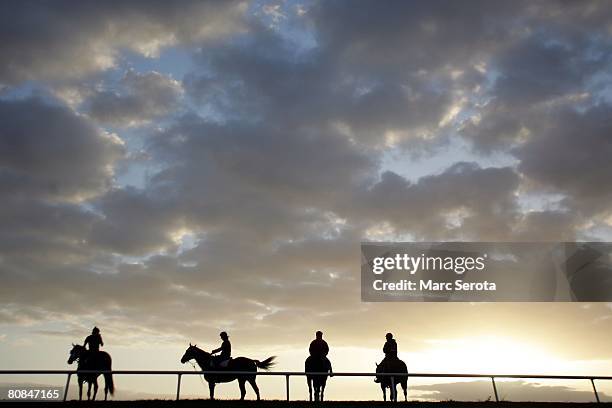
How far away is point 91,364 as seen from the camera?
32062 mm

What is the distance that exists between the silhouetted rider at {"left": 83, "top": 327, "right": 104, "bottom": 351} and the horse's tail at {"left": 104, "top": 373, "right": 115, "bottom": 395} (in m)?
1.67

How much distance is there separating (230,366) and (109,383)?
4.68 meters

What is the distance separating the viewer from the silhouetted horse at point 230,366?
104ft

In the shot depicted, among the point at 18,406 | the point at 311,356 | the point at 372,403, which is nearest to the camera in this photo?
the point at 18,406

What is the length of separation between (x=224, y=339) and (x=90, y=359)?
5.31 meters

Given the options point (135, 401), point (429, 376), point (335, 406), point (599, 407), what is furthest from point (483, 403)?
point (135, 401)

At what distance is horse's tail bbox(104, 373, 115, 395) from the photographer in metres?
30.5

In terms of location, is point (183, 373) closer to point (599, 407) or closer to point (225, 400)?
point (225, 400)

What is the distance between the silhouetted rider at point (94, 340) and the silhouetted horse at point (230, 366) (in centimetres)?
353

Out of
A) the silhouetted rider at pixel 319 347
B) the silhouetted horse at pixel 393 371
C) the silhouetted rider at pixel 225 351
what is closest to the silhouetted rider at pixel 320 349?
the silhouetted rider at pixel 319 347

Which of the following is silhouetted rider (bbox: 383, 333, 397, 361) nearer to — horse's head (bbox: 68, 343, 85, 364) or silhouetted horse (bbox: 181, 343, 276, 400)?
silhouetted horse (bbox: 181, 343, 276, 400)

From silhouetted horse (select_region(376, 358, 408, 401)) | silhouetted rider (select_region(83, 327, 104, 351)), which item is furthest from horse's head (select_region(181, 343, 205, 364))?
silhouetted horse (select_region(376, 358, 408, 401))

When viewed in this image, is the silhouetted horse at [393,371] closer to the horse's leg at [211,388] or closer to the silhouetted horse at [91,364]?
the horse's leg at [211,388]

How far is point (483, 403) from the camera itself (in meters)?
28.3
